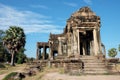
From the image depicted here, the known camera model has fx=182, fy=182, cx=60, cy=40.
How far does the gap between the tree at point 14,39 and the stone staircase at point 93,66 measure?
29.6 m

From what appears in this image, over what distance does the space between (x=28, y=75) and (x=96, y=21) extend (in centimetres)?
976

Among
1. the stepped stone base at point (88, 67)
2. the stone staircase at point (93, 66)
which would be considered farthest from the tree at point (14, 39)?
the stepped stone base at point (88, 67)

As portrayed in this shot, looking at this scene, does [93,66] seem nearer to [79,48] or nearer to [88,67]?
[88,67]

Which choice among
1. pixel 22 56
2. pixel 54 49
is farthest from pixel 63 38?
pixel 22 56

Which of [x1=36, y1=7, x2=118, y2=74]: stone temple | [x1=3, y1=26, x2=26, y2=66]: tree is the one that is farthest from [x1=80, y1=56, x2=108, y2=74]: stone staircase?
[x1=3, y1=26, x2=26, y2=66]: tree

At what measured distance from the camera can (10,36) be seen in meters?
46.3

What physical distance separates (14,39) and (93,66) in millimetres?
32160

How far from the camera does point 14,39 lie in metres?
45.9

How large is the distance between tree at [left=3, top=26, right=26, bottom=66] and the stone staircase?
29.6m

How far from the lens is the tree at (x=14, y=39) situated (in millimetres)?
45312

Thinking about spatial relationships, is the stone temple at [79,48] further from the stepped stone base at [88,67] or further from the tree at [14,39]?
the tree at [14,39]

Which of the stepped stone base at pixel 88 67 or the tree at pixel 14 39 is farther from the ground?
the tree at pixel 14 39

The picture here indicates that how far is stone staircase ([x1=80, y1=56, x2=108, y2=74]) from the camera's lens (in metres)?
16.4

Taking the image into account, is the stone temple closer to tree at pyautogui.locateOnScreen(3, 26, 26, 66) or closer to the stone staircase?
the stone staircase
